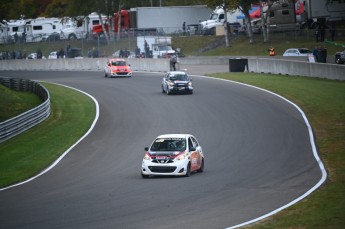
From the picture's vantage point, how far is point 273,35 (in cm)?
8550

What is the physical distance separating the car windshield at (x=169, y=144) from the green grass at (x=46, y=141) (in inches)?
180

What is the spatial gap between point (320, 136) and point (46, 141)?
1149cm

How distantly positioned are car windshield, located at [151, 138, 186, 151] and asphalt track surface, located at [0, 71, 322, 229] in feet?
3.26

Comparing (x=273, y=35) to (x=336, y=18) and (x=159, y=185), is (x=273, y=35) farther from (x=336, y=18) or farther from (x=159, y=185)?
(x=159, y=185)

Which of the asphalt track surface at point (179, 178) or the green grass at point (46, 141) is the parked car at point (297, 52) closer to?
the asphalt track surface at point (179, 178)

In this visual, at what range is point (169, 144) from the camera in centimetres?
2708

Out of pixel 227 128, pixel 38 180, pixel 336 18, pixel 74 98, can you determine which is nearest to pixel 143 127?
pixel 227 128

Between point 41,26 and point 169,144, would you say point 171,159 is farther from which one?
point 41,26

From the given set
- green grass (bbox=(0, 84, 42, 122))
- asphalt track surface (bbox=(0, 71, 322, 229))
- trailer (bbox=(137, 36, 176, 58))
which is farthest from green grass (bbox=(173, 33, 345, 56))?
asphalt track surface (bbox=(0, 71, 322, 229))

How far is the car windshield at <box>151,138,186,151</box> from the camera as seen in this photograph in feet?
87.9

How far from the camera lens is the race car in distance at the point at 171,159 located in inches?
1029

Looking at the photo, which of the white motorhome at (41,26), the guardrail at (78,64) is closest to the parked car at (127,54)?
the guardrail at (78,64)

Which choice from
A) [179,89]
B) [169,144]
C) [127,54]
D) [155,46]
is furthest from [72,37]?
[169,144]

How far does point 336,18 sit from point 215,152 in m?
51.7
